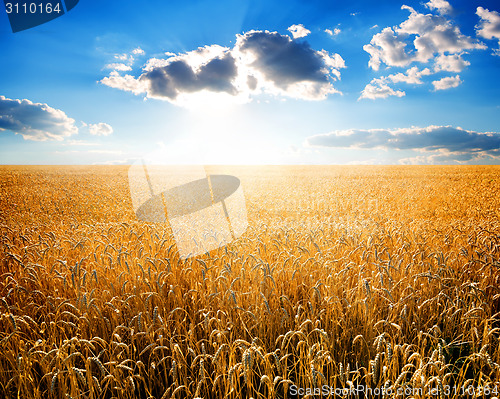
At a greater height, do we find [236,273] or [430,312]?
[236,273]

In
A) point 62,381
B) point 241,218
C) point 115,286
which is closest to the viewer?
point 62,381

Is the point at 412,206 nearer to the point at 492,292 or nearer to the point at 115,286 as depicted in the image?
the point at 492,292

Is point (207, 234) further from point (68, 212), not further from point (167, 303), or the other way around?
point (68, 212)

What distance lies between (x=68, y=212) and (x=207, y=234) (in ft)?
26.1

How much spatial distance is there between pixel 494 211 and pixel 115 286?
1167cm

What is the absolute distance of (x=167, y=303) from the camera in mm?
3432

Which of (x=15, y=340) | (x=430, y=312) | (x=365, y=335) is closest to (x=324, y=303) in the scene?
(x=365, y=335)

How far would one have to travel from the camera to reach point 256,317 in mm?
2957

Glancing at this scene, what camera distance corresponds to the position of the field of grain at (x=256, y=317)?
215 centimetres

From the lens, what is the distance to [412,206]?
35.5ft

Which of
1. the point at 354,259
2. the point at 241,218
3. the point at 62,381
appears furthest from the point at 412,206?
the point at 62,381

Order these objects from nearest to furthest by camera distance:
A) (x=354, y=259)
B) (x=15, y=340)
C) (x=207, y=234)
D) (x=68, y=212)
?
(x=15, y=340) → (x=354, y=259) → (x=207, y=234) → (x=68, y=212)

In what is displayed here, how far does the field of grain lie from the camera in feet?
7.05

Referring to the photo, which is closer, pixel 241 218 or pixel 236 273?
pixel 236 273
